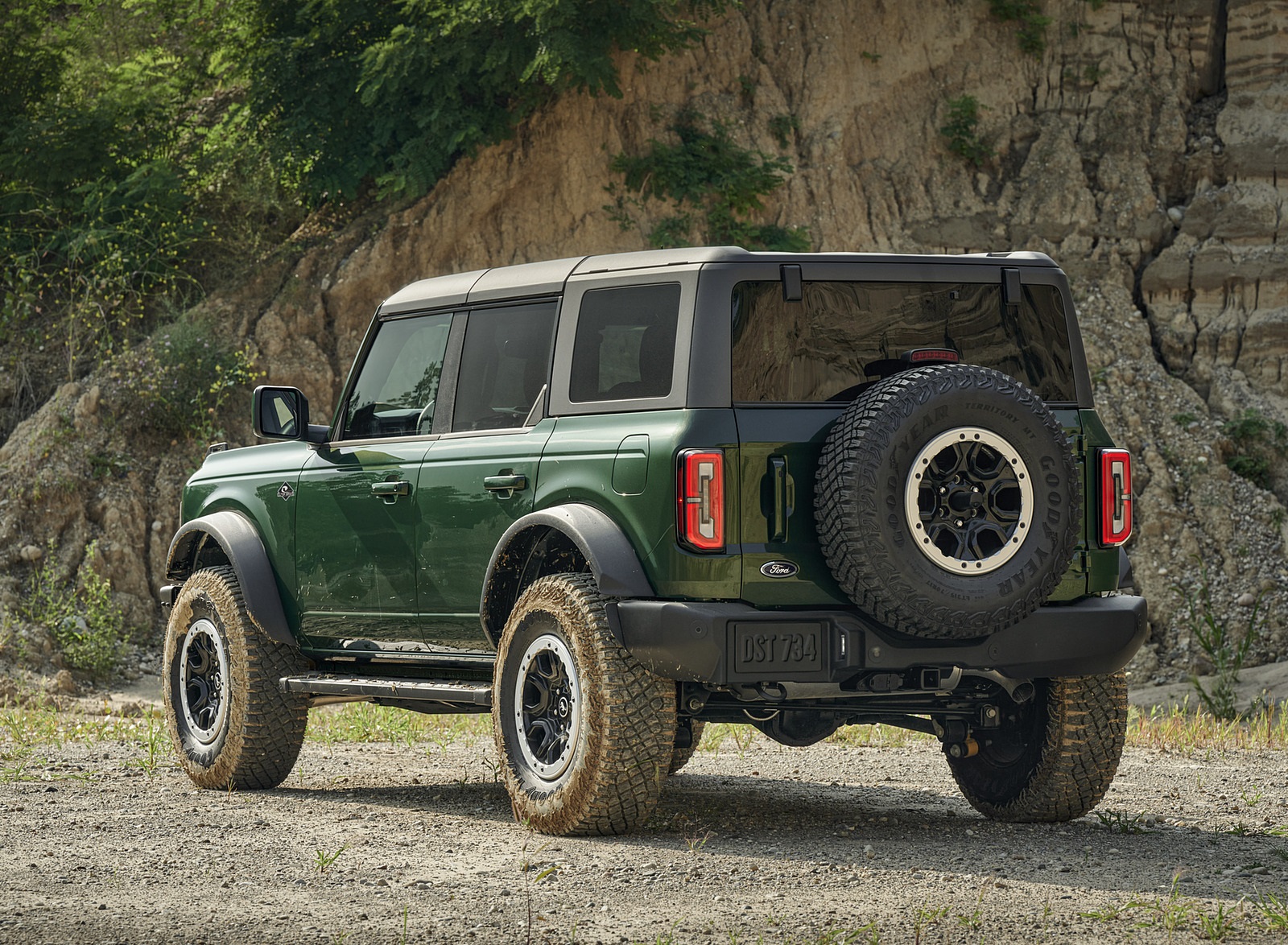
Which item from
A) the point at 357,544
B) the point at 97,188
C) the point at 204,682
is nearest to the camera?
the point at 357,544

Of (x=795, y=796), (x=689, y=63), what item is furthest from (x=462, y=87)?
(x=795, y=796)

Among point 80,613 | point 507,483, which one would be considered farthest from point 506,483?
point 80,613

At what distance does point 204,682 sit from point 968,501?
439cm

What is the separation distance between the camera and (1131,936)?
4.46 metres

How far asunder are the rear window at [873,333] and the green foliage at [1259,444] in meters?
14.8

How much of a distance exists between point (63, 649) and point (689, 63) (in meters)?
10.7

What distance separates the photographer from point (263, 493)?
8.06 meters

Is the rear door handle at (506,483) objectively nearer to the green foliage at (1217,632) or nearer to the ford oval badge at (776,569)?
the ford oval badge at (776,569)

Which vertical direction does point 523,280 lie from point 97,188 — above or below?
below

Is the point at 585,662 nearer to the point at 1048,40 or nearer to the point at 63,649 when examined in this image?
the point at 63,649

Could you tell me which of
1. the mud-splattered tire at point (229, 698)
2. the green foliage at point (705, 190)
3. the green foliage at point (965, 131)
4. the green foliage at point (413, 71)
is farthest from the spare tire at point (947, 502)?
the green foliage at point (965, 131)

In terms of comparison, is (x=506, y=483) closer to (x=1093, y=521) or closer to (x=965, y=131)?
(x=1093, y=521)

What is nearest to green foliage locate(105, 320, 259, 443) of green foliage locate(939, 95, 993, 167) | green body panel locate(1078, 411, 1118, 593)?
green foliage locate(939, 95, 993, 167)

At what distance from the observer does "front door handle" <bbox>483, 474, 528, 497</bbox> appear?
6422 millimetres
